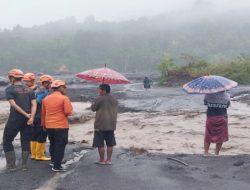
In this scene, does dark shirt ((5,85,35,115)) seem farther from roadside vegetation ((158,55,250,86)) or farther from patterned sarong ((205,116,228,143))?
roadside vegetation ((158,55,250,86))

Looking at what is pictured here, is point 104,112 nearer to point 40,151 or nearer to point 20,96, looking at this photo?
point 20,96

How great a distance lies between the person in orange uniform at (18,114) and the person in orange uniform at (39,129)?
53 centimetres

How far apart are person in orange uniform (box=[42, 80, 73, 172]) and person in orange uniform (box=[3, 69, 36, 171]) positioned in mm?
278

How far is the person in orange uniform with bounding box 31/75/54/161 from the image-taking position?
8.16 meters

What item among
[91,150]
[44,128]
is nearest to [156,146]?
[91,150]

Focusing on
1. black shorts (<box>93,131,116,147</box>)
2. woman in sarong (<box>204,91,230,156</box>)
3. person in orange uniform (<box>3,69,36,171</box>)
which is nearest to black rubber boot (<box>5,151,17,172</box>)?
person in orange uniform (<box>3,69,36,171</box>)

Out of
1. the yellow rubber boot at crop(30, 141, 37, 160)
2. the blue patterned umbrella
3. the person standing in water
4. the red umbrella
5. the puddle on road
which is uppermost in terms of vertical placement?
the red umbrella

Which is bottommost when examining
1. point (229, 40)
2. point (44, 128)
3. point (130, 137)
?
point (130, 137)

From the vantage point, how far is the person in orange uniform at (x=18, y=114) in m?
7.43

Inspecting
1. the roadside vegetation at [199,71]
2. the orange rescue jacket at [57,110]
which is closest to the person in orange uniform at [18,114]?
the orange rescue jacket at [57,110]

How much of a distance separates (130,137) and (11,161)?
5810 mm

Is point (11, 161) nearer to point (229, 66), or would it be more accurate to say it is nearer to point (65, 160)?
point (65, 160)

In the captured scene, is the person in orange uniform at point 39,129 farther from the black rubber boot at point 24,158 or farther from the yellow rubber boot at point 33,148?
the black rubber boot at point 24,158

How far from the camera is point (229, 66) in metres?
44.6
